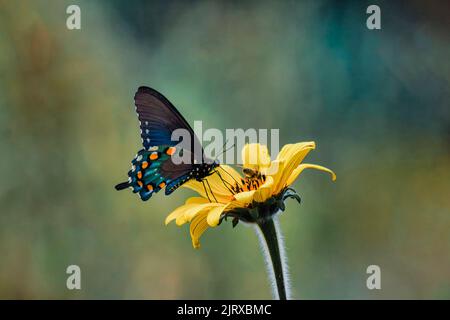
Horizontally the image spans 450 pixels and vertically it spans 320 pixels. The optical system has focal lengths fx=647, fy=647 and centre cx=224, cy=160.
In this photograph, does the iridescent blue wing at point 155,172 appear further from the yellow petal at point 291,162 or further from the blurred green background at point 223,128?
the blurred green background at point 223,128

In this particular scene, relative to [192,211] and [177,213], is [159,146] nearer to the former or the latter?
[177,213]

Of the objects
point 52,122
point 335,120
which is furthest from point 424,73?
point 52,122

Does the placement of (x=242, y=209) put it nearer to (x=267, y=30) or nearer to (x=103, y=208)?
(x=103, y=208)

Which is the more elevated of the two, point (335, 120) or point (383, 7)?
point (383, 7)

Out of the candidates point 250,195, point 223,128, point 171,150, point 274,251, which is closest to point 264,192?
point 250,195

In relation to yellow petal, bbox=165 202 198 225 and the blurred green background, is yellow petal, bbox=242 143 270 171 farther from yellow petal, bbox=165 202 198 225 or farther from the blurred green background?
the blurred green background

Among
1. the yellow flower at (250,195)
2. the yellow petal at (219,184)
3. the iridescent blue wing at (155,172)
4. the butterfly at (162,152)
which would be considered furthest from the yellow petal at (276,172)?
the iridescent blue wing at (155,172)
